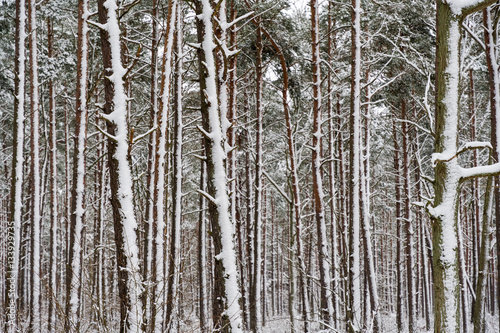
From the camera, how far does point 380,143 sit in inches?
762

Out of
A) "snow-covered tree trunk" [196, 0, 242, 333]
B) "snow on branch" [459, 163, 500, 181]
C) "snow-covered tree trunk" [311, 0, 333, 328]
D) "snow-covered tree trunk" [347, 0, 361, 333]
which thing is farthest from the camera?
"snow-covered tree trunk" [311, 0, 333, 328]

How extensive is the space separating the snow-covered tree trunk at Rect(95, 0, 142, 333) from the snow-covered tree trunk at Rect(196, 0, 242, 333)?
1059 millimetres

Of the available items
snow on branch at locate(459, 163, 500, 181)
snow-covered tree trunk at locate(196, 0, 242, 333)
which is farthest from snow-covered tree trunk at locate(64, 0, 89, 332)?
snow on branch at locate(459, 163, 500, 181)

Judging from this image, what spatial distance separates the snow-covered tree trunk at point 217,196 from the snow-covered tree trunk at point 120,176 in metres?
1.06

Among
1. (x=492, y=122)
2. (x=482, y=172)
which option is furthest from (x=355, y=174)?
(x=482, y=172)

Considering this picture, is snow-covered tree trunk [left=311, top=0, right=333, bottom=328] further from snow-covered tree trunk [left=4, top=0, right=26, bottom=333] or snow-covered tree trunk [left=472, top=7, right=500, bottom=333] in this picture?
snow-covered tree trunk [left=4, top=0, right=26, bottom=333]

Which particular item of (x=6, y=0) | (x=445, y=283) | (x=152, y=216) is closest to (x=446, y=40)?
Answer: (x=445, y=283)

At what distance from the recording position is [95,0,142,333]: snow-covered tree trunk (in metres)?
4.84

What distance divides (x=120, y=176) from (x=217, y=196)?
135 cm

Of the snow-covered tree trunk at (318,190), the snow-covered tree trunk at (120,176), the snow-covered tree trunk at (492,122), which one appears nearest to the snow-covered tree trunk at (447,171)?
the snow-covered tree trunk at (120,176)

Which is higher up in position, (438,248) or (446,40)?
(446,40)

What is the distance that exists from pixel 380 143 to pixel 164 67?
46.0 ft

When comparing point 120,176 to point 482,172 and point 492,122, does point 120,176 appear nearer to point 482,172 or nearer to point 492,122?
point 482,172

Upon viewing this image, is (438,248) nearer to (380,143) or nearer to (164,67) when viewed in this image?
(164,67)
